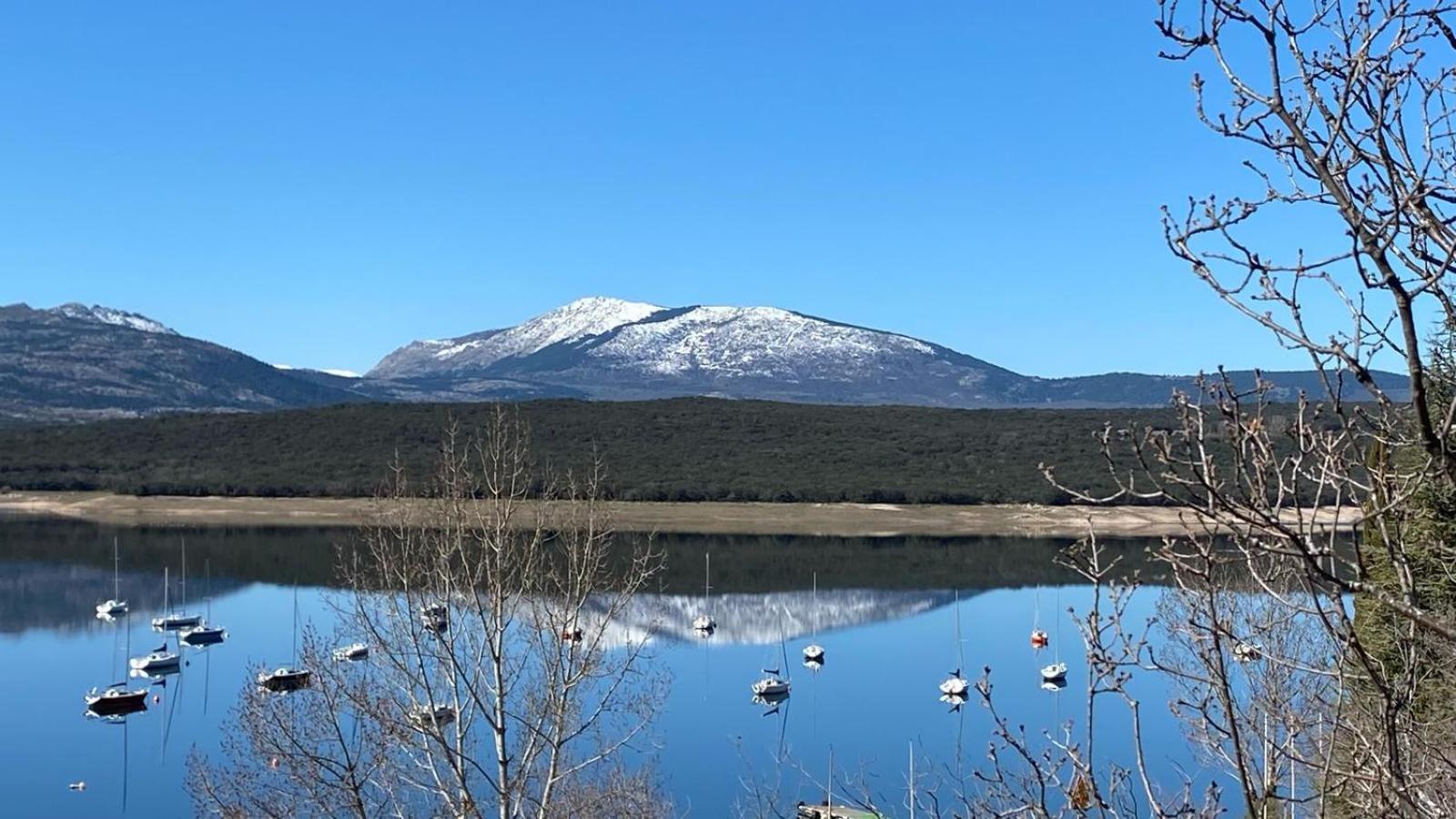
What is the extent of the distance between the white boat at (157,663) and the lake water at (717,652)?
0.58 metres

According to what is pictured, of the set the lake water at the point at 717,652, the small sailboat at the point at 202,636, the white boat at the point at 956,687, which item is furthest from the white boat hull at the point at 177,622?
the white boat at the point at 956,687

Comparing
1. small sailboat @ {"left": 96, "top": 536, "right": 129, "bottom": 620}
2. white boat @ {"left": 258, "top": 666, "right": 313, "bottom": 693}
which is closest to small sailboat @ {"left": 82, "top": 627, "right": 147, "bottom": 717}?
white boat @ {"left": 258, "top": 666, "right": 313, "bottom": 693}

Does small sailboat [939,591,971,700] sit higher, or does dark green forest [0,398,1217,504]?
dark green forest [0,398,1217,504]

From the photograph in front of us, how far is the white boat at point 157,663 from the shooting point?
4028 centimetres

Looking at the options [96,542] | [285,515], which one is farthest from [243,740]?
[285,515]

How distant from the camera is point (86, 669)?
4106 cm

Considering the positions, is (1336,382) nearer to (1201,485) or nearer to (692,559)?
(1201,485)

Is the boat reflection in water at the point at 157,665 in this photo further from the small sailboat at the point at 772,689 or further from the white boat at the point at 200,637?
the small sailboat at the point at 772,689

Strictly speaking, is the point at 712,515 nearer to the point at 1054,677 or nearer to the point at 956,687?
the point at 1054,677

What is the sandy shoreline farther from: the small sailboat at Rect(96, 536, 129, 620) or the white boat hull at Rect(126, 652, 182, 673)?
the white boat hull at Rect(126, 652, 182, 673)

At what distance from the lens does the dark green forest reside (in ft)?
269

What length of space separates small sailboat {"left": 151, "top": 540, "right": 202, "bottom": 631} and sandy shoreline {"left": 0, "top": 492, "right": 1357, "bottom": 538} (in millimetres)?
14897

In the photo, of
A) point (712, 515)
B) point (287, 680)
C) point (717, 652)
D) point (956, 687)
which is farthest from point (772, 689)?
point (712, 515)

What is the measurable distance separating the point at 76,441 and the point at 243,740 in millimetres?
73524
